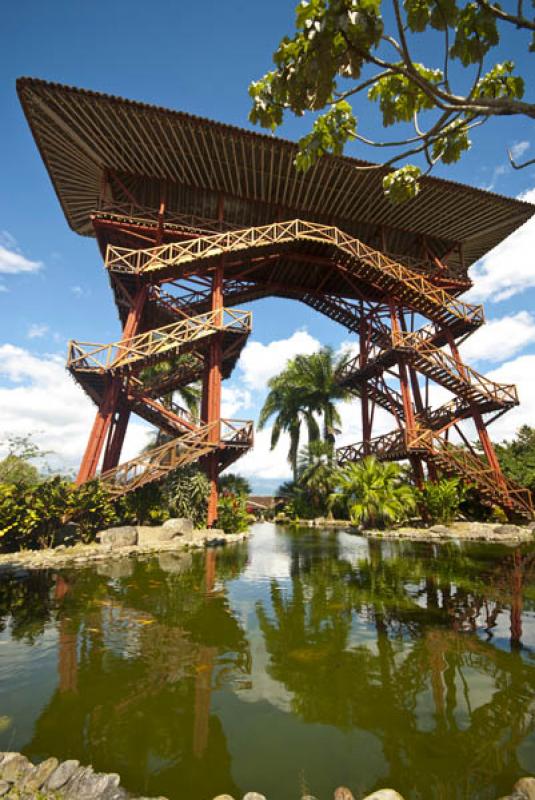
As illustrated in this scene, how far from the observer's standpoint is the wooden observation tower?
16.2 meters

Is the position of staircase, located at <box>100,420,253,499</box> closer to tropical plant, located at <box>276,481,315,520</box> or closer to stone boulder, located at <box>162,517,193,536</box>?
stone boulder, located at <box>162,517,193,536</box>

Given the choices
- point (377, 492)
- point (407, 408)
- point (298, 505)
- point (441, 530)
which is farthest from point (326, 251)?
point (298, 505)

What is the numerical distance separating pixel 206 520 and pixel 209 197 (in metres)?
16.6

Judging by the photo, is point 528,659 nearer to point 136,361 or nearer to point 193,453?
point 193,453

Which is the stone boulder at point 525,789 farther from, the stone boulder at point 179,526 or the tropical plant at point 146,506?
the tropical plant at point 146,506

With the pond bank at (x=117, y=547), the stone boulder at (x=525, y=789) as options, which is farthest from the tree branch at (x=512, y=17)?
the pond bank at (x=117, y=547)

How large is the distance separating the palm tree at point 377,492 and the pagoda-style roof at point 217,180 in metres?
14.1

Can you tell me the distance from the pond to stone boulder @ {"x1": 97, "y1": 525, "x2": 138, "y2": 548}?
498cm

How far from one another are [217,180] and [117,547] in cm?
1765

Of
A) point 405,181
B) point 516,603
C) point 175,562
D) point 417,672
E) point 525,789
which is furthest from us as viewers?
point 175,562

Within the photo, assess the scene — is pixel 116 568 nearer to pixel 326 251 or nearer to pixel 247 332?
pixel 247 332

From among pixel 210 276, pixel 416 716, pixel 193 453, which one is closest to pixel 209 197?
pixel 210 276

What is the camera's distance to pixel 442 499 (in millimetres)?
18516

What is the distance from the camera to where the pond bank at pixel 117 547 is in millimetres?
10414
